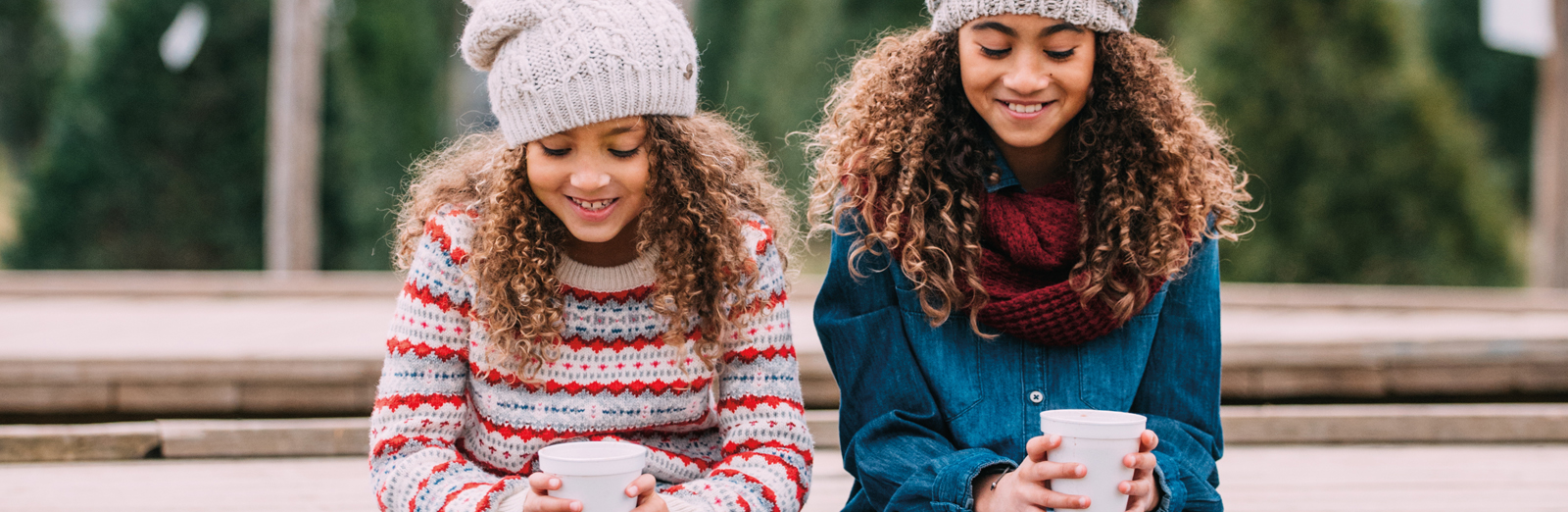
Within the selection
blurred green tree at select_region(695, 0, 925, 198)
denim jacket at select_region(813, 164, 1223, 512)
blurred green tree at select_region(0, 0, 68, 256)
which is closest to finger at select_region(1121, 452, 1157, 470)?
denim jacket at select_region(813, 164, 1223, 512)

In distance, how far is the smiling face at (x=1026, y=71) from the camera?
1.66 meters

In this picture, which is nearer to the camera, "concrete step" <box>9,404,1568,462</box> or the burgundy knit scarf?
the burgundy knit scarf

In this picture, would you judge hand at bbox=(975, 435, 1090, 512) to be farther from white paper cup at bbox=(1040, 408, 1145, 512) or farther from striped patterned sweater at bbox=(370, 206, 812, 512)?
striped patterned sweater at bbox=(370, 206, 812, 512)

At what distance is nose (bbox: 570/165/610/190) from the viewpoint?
159 centimetres

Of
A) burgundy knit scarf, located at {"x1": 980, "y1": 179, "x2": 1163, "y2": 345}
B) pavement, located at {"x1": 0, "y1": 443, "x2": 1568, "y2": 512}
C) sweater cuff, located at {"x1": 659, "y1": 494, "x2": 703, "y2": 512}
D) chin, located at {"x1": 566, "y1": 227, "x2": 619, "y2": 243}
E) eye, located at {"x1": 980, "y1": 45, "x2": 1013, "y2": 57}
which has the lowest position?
pavement, located at {"x1": 0, "y1": 443, "x2": 1568, "y2": 512}

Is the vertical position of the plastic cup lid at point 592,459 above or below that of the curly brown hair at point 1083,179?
below

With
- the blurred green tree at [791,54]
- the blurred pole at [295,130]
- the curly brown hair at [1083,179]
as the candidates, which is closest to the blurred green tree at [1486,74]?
the blurred green tree at [791,54]

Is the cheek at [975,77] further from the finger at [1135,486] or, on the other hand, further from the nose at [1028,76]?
the finger at [1135,486]

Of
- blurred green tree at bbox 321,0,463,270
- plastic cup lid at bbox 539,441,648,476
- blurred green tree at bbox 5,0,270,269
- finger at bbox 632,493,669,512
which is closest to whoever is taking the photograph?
plastic cup lid at bbox 539,441,648,476

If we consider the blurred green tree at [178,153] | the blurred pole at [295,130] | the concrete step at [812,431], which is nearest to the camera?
the concrete step at [812,431]

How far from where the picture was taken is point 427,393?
5.31 ft

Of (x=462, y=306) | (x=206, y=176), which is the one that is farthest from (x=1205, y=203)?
(x=206, y=176)

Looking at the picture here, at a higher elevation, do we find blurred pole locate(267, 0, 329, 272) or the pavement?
blurred pole locate(267, 0, 329, 272)

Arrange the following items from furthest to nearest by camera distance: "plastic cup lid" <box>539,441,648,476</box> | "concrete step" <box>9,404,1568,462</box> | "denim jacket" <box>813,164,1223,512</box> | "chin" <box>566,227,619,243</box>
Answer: "concrete step" <box>9,404,1568,462</box> → "denim jacket" <box>813,164,1223,512</box> → "chin" <box>566,227,619,243</box> → "plastic cup lid" <box>539,441,648,476</box>
